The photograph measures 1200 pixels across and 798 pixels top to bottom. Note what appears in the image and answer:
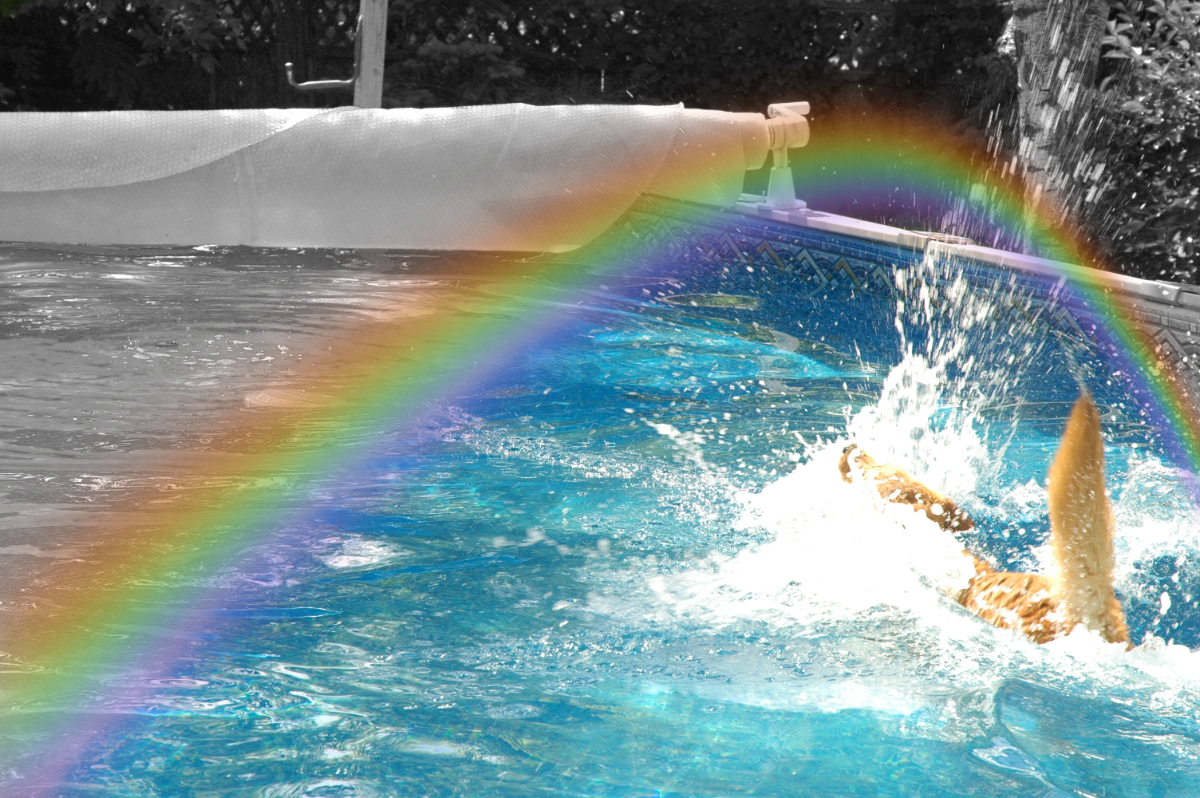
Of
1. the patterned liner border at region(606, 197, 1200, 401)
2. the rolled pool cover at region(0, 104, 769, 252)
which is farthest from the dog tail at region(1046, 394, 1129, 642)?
the rolled pool cover at region(0, 104, 769, 252)

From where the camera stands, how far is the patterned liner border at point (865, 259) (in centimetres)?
442

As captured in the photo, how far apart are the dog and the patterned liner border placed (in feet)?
6.36

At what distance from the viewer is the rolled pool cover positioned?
6.98 meters

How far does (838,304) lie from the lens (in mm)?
5977

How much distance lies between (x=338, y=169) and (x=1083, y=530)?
553 centimetres

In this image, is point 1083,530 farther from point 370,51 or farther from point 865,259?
point 370,51

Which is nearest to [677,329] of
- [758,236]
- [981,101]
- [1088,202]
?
[758,236]

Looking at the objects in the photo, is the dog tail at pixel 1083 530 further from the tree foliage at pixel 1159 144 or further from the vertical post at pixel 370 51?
the vertical post at pixel 370 51

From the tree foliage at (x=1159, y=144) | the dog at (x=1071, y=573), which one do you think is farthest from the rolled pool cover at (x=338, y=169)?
the dog at (x=1071, y=573)

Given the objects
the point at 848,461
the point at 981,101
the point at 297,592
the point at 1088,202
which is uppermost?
the point at 981,101

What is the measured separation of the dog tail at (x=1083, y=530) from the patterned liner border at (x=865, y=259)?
2089 mm

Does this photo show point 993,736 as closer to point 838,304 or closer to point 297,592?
point 297,592

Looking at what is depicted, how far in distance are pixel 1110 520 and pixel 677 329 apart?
11.8 feet

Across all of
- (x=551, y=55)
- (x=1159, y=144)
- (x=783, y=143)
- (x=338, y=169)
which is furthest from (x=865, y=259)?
(x=551, y=55)
